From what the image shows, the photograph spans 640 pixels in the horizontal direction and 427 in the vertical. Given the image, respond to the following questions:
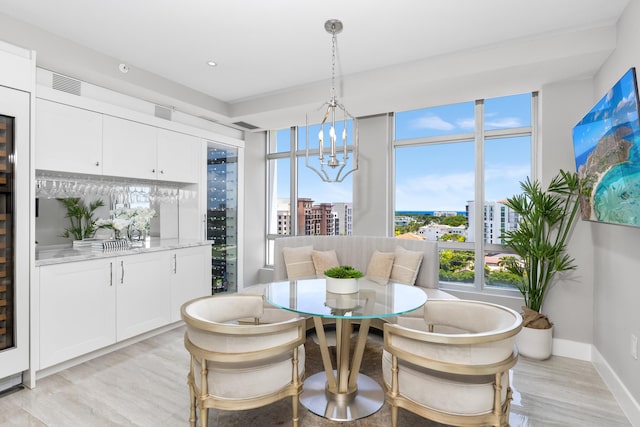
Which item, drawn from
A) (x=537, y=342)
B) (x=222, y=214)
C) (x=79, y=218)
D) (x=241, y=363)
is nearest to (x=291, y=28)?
(x=241, y=363)

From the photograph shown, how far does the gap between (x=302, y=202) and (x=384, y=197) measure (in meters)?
1.46

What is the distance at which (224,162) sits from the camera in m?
4.50

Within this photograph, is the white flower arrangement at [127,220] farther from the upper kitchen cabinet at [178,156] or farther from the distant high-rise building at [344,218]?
the distant high-rise building at [344,218]

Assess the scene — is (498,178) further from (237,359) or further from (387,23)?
(237,359)

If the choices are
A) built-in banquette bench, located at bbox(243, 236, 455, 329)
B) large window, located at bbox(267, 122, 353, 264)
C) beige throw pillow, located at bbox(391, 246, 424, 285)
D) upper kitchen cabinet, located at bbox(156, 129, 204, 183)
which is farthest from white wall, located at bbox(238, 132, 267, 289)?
beige throw pillow, located at bbox(391, 246, 424, 285)

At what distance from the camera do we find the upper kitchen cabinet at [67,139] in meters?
2.70

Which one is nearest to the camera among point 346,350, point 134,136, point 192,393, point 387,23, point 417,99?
point 192,393

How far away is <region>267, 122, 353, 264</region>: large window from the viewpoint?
4971mm

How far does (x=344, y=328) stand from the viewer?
2275mm

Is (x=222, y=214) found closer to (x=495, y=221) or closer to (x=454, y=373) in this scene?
(x=495, y=221)

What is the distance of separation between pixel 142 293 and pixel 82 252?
647 millimetres

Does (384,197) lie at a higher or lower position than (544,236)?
higher

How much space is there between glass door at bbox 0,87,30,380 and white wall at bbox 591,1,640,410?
405 centimetres

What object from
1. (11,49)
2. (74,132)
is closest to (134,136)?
(74,132)
